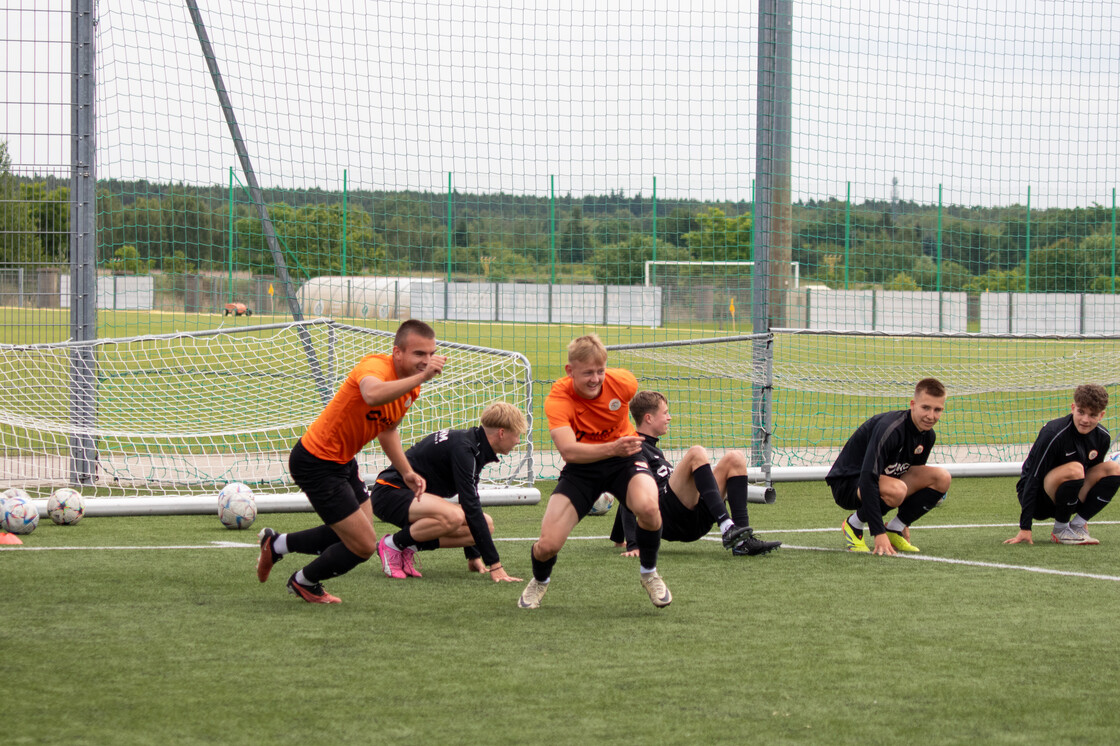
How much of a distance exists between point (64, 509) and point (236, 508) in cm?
111

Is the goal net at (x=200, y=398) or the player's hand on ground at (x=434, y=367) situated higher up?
the player's hand on ground at (x=434, y=367)

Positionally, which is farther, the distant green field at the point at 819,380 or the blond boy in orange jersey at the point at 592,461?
the distant green field at the point at 819,380

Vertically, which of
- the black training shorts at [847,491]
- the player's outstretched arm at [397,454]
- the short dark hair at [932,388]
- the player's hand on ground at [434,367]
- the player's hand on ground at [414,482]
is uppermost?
the player's hand on ground at [434,367]

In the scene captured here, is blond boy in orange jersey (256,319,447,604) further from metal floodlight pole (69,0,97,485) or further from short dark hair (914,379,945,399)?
metal floodlight pole (69,0,97,485)

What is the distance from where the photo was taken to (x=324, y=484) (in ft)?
17.6

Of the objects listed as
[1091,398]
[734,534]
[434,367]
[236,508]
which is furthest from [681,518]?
[236,508]

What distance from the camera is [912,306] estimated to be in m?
16.2

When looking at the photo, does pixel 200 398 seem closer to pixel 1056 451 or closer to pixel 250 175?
pixel 250 175

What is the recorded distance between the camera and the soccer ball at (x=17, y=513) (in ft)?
23.1

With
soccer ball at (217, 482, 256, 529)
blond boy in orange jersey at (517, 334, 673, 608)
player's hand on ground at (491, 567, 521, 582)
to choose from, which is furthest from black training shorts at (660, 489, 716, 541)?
soccer ball at (217, 482, 256, 529)

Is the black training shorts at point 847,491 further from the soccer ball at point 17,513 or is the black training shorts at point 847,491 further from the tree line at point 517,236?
the soccer ball at point 17,513

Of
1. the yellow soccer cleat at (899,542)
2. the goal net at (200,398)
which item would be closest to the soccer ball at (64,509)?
the goal net at (200,398)

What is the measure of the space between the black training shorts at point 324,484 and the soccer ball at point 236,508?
2.47 meters

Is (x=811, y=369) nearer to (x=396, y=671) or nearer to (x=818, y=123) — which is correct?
(x=818, y=123)
